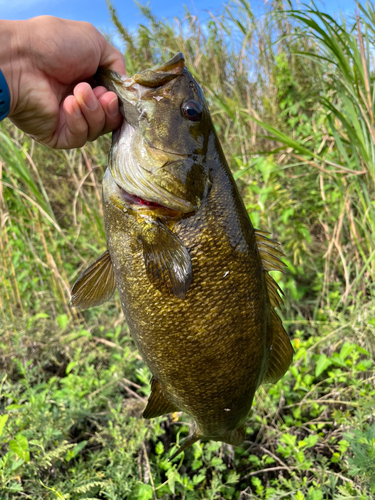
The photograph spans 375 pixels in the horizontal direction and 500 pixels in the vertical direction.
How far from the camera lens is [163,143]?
1202 millimetres

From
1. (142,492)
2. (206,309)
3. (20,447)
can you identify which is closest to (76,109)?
(206,309)

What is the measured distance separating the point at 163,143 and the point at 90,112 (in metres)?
0.34

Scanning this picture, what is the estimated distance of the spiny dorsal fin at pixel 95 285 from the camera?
4.24 ft

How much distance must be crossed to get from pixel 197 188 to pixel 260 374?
28.6 inches

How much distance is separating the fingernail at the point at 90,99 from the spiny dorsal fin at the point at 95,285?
20.7 inches

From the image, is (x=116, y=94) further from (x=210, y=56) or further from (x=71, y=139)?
(x=210, y=56)

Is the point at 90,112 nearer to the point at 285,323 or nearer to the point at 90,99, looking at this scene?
the point at 90,99

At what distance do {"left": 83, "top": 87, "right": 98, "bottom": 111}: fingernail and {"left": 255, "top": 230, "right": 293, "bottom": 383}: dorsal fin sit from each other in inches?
29.1

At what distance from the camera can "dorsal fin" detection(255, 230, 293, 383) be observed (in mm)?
1328

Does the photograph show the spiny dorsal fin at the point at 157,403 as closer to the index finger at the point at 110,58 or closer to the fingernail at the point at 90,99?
the fingernail at the point at 90,99

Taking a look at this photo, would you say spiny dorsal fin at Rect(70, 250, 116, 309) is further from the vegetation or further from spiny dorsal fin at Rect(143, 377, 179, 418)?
the vegetation

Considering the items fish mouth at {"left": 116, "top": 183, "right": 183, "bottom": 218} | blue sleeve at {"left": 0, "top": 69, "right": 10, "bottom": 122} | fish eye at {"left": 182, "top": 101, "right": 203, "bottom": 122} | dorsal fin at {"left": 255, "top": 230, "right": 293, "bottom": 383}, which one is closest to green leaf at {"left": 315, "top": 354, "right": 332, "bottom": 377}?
dorsal fin at {"left": 255, "top": 230, "right": 293, "bottom": 383}

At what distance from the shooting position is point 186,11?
3.99 meters

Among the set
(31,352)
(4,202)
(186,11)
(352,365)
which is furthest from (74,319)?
(186,11)
